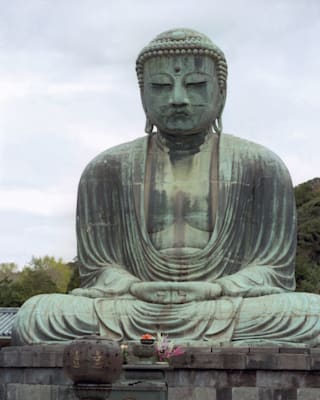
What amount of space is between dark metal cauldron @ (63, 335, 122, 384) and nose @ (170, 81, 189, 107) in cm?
Result: 499

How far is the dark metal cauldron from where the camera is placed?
8062 millimetres

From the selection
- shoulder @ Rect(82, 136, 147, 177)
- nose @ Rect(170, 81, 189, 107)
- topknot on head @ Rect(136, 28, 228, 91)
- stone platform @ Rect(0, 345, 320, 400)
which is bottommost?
stone platform @ Rect(0, 345, 320, 400)

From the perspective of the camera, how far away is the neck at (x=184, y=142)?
13227mm

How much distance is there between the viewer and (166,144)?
43.7 ft

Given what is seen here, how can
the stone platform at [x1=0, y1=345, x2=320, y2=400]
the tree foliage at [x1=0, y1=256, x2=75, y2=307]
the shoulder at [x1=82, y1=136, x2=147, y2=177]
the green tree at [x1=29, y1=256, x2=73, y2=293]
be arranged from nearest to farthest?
the stone platform at [x1=0, y1=345, x2=320, y2=400] → the shoulder at [x1=82, y1=136, x2=147, y2=177] → the tree foliage at [x1=0, y1=256, x2=75, y2=307] → the green tree at [x1=29, y1=256, x2=73, y2=293]

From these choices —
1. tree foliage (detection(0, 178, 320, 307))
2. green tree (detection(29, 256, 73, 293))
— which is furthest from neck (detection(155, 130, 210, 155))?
green tree (detection(29, 256, 73, 293))

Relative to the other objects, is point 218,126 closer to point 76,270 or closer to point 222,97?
point 222,97

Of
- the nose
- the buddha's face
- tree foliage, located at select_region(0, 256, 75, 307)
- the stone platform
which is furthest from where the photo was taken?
tree foliage, located at select_region(0, 256, 75, 307)

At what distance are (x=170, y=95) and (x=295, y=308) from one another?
3.22 m

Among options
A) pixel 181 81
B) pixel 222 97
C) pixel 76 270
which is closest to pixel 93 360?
pixel 181 81

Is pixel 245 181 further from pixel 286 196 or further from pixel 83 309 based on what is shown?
pixel 83 309

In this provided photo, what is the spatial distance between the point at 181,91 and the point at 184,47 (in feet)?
1.91

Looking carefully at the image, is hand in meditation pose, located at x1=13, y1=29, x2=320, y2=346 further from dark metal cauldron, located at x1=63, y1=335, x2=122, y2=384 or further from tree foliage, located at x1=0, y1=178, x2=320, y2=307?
tree foliage, located at x1=0, y1=178, x2=320, y2=307

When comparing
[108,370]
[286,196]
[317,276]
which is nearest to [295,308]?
[286,196]
